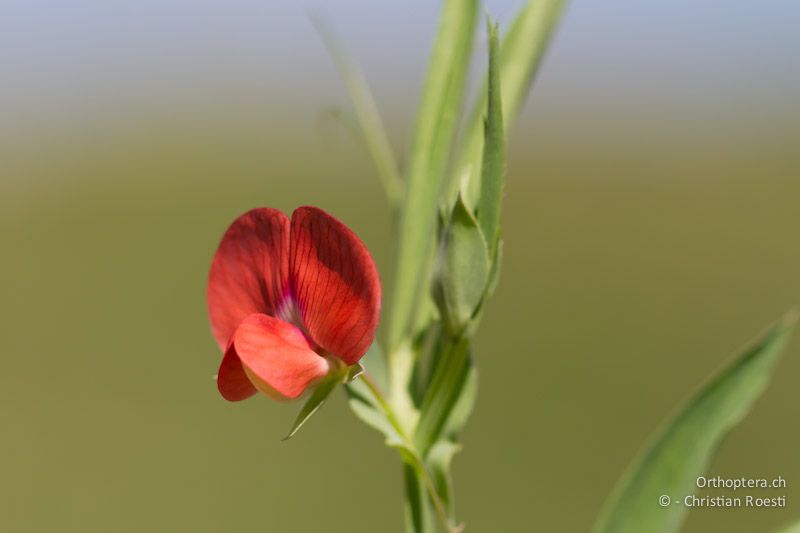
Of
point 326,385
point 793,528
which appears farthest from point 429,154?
point 793,528

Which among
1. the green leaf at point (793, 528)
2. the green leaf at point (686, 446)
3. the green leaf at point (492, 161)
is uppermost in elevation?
the green leaf at point (492, 161)

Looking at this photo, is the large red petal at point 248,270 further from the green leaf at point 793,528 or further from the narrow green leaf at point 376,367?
the green leaf at point 793,528

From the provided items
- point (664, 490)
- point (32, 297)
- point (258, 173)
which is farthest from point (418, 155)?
point (258, 173)

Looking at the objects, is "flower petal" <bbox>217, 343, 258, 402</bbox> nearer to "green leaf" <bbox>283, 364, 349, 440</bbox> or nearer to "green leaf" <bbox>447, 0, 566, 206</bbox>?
"green leaf" <bbox>283, 364, 349, 440</bbox>

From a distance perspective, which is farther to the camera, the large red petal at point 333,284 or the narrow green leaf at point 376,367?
the narrow green leaf at point 376,367

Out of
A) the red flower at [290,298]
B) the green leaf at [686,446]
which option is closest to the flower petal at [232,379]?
the red flower at [290,298]

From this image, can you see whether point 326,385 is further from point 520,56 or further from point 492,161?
point 520,56

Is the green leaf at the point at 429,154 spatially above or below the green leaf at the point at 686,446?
above
